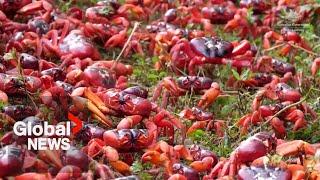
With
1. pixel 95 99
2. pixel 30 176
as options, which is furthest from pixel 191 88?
pixel 30 176

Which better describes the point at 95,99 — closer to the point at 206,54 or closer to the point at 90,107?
the point at 90,107

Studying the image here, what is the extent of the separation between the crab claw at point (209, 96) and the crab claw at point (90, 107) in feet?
2.73

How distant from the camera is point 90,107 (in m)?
4.59

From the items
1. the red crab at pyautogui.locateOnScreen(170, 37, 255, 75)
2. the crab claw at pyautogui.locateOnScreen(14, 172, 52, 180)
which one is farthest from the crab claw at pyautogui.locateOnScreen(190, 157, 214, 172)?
the red crab at pyautogui.locateOnScreen(170, 37, 255, 75)

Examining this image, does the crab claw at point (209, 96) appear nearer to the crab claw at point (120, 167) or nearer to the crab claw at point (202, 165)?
the crab claw at point (202, 165)

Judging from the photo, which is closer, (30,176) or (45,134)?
(30,176)

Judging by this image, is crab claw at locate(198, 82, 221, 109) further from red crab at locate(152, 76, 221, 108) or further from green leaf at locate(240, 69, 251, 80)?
green leaf at locate(240, 69, 251, 80)

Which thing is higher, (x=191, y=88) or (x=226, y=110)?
(x=191, y=88)

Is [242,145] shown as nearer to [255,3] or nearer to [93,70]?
[93,70]

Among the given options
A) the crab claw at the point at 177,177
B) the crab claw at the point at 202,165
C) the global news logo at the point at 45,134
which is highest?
the global news logo at the point at 45,134

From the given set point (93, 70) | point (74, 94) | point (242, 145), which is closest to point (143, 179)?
point (242, 145)

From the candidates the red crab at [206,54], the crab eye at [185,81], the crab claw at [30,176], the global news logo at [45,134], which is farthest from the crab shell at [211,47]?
the crab claw at [30,176]

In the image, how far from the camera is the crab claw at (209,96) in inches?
203

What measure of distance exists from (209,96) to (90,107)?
929mm
